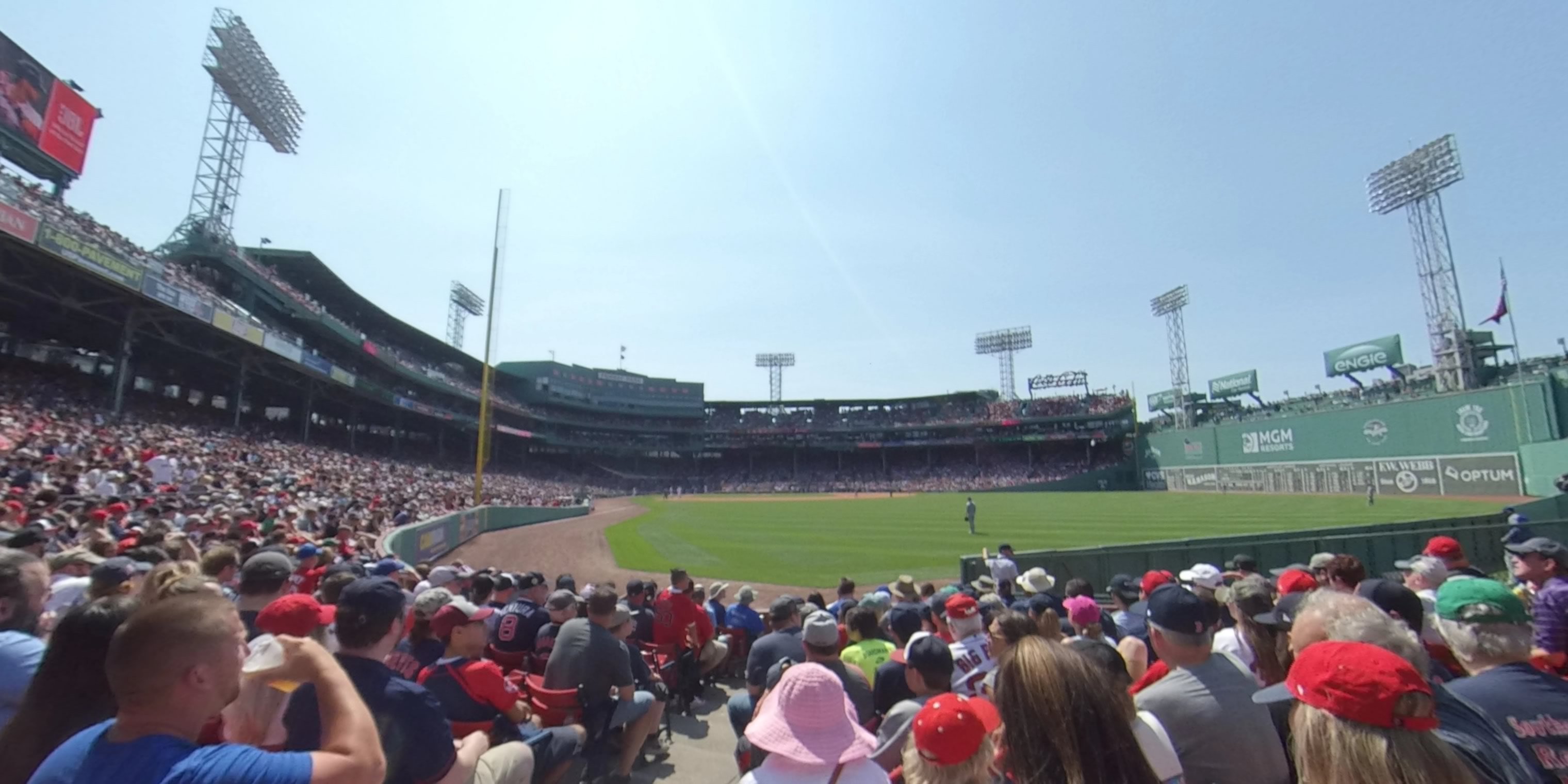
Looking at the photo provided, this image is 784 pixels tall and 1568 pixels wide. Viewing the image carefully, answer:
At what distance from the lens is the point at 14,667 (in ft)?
9.40

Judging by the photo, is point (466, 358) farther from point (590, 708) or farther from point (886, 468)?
point (590, 708)

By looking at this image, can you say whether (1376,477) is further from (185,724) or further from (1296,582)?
(185,724)

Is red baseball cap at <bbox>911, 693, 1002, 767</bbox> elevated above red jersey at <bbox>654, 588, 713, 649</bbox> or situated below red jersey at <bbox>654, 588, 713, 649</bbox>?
above

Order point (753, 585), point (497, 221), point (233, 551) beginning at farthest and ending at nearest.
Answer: point (497, 221) < point (753, 585) < point (233, 551)

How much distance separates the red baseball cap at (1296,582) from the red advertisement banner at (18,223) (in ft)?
91.6

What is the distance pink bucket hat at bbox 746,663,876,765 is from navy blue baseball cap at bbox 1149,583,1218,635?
1665 mm

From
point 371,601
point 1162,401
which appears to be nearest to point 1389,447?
point 1162,401

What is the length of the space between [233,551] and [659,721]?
393 centimetres

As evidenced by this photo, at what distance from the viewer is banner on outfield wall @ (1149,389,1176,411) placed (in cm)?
7188

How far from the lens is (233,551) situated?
5520mm

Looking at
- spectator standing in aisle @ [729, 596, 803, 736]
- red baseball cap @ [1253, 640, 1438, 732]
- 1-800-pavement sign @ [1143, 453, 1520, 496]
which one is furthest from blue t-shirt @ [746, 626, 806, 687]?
1-800-pavement sign @ [1143, 453, 1520, 496]

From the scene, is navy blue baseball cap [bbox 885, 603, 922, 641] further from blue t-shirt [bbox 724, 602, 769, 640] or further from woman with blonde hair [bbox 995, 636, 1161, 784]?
blue t-shirt [bbox 724, 602, 769, 640]

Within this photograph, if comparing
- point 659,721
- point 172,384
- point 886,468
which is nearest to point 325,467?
point 172,384

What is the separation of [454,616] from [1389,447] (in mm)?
54871
